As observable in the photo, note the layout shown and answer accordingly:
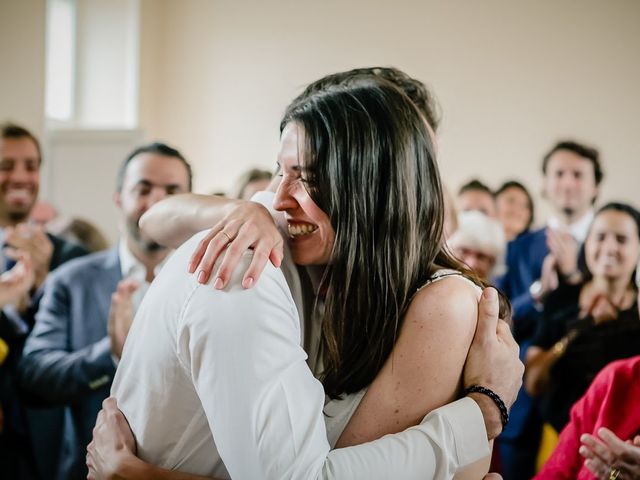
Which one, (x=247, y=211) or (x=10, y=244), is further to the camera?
(x=10, y=244)

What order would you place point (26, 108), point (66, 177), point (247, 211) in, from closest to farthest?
point (247, 211), point (26, 108), point (66, 177)

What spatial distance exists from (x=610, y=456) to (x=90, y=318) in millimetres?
1661

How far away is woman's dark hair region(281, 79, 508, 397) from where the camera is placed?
1.39m

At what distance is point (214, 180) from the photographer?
8508mm

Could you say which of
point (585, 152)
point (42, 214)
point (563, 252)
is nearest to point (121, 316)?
point (563, 252)

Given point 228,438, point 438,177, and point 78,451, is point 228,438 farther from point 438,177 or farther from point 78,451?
point 78,451

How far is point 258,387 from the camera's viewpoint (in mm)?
1152

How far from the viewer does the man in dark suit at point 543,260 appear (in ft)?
11.6

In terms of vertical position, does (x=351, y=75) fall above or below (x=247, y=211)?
above

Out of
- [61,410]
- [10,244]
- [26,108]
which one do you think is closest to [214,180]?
[26,108]

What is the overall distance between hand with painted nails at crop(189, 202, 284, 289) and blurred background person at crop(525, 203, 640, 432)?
Answer: 6.62 ft

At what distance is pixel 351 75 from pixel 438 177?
0.29 metres

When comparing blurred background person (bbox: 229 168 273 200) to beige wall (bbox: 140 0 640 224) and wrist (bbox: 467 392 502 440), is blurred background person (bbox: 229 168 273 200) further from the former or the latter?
beige wall (bbox: 140 0 640 224)

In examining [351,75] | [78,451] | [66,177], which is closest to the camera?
[351,75]
